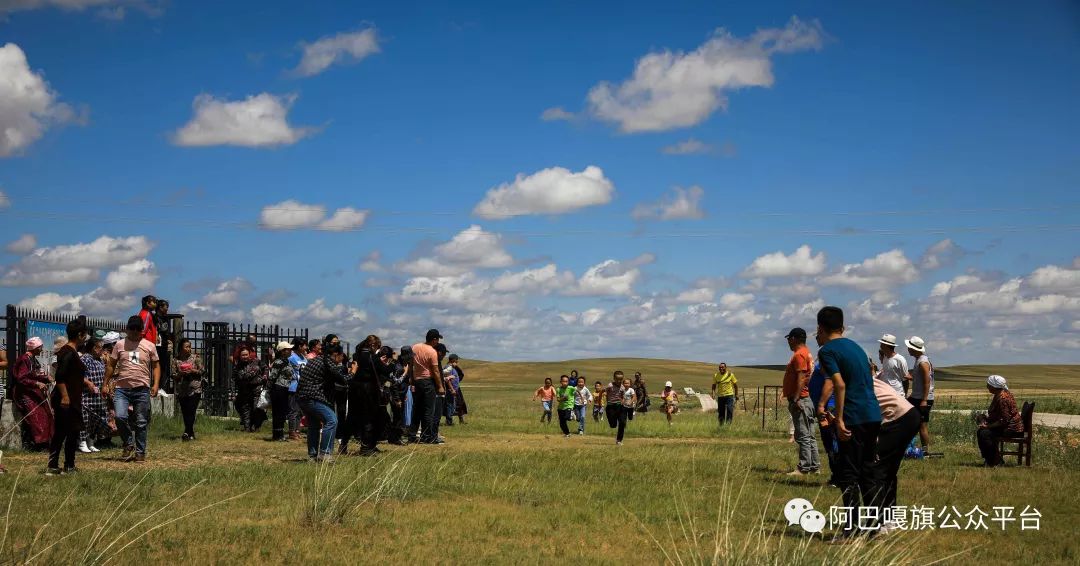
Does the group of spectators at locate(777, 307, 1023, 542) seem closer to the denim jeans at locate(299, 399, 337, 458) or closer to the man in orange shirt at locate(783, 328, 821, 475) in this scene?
the man in orange shirt at locate(783, 328, 821, 475)

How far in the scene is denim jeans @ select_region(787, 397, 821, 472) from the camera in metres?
12.8

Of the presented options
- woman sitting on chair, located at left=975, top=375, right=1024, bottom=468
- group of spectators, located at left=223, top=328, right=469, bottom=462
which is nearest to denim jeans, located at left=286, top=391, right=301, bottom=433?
group of spectators, located at left=223, top=328, right=469, bottom=462

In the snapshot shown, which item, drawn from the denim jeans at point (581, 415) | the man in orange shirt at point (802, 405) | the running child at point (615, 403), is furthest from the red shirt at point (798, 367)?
the denim jeans at point (581, 415)

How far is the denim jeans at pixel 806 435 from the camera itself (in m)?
12.8

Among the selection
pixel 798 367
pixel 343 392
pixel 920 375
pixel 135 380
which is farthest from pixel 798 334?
pixel 135 380

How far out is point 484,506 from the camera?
33.4ft

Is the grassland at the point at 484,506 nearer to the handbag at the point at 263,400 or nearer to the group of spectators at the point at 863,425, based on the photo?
the group of spectators at the point at 863,425

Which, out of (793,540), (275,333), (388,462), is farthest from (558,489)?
(275,333)

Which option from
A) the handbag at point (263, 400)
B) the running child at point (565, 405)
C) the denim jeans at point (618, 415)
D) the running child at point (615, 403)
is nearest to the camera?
the denim jeans at point (618, 415)

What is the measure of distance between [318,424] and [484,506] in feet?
14.4

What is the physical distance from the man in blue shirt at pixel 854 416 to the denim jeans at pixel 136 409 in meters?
8.92

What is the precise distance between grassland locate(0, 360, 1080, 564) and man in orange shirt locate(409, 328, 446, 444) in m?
0.78

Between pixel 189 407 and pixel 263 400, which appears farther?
pixel 263 400

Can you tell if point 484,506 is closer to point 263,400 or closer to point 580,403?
point 263,400
